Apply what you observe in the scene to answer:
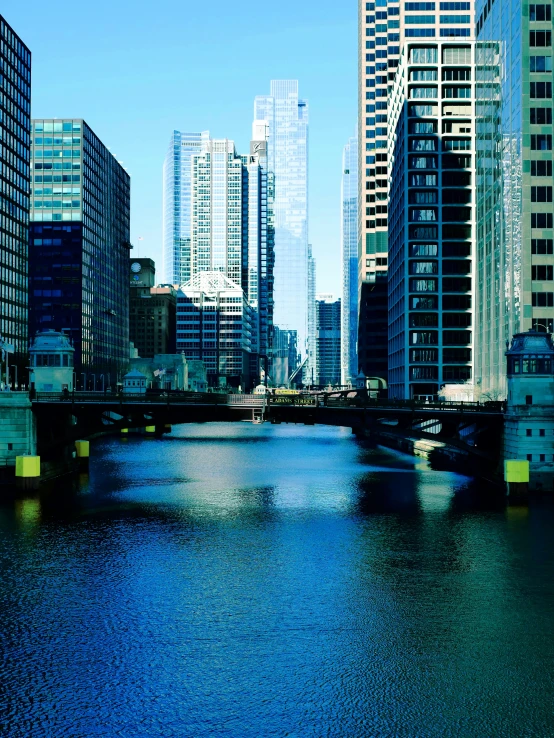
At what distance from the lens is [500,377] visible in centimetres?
11744

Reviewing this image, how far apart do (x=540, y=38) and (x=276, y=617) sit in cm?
8968

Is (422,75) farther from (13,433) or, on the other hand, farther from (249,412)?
(13,433)

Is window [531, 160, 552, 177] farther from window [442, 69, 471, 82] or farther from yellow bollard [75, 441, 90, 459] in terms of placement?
yellow bollard [75, 441, 90, 459]

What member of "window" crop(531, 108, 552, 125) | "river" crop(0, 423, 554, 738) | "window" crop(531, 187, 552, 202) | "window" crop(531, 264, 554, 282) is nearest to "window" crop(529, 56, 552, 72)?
"window" crop(531, 108, 552, 125)

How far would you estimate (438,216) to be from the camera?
160500mm

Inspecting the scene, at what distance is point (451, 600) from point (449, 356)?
119 metres

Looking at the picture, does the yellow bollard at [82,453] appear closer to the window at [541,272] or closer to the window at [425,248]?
the window at [541,272]

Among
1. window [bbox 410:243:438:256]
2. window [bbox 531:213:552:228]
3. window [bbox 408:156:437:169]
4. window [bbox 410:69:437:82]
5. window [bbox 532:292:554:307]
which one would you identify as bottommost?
window [bbox 532:292:554:307]

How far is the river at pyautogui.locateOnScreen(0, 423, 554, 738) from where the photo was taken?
3152 centimetres

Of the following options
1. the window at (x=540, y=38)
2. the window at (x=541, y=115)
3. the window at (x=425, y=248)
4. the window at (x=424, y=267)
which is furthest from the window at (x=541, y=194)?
the window at (x=425, y=248)

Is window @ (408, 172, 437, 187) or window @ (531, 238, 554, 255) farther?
window @ (408, 172, 437, 187)

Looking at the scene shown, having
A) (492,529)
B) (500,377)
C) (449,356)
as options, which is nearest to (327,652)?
(492,529)

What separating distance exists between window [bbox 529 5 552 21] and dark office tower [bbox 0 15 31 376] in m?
115

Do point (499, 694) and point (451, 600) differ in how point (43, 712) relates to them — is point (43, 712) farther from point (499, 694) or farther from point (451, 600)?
point (451, 600)
